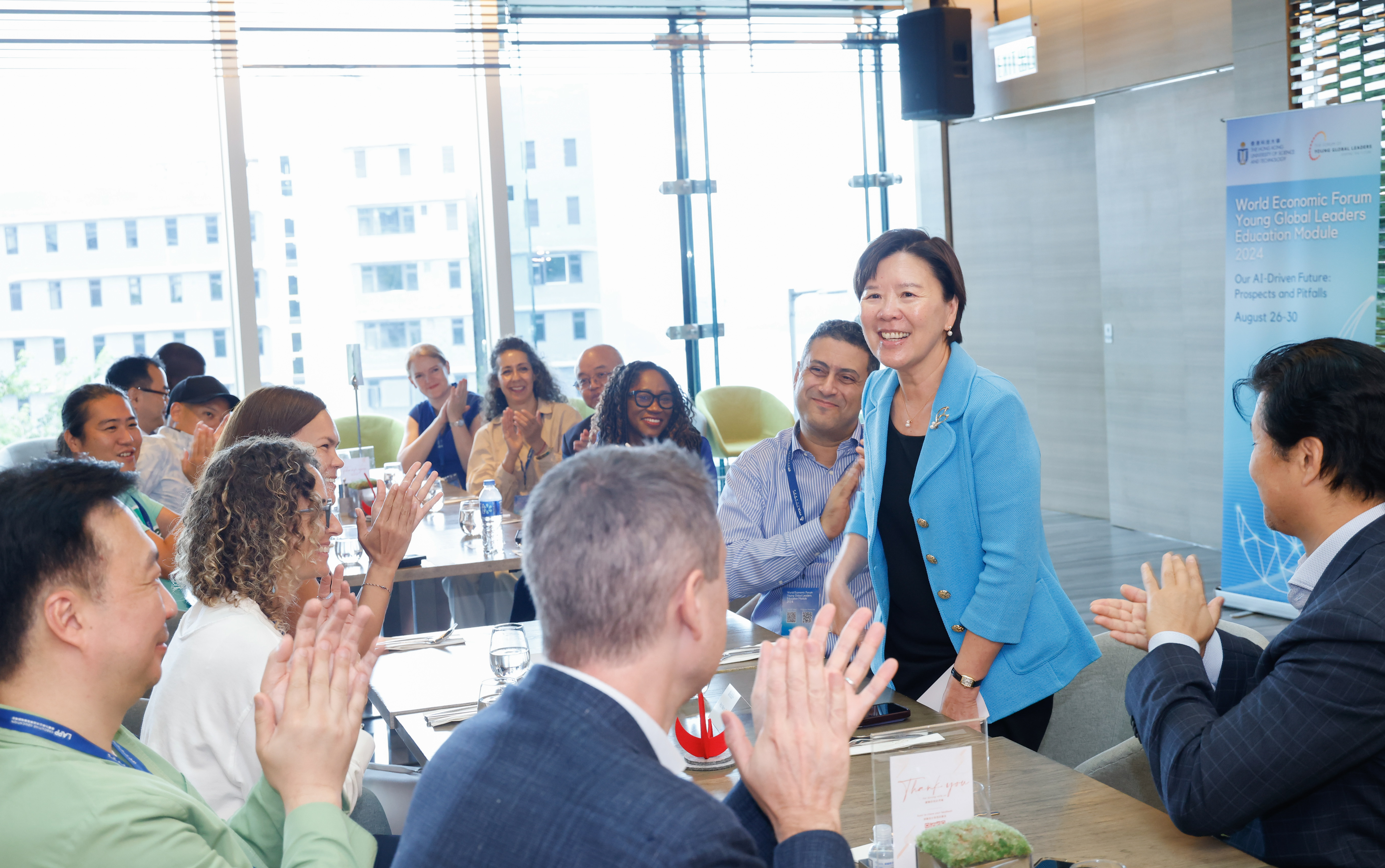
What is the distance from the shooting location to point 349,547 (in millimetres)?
4410

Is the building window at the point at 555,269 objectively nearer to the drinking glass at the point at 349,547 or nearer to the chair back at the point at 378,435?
the chair back at the point at 378,435

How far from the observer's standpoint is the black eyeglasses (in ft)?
13.5

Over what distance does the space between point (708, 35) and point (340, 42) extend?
8.08ft

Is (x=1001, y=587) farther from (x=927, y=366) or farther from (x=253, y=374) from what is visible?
(x=253, y=374)

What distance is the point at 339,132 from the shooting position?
7.72 m

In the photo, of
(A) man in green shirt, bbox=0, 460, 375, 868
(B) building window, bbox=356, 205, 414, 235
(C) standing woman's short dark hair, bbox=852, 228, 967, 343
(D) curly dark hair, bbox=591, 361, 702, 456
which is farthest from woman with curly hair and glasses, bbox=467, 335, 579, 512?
(A) man in green shirt, bbox=0, 460, 375, 868

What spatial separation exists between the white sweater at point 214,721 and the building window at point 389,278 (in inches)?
244

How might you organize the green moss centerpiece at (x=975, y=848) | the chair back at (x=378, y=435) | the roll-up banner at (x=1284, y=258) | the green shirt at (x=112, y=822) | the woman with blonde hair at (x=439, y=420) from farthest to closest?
1. the chair back at (x=378, y=435)
2. the woman with blonde hair at (x=439, y=420)
3. the roll-up banner at (x=1284, y=258)
4. the green moss centerpiece at (x=975, y=848)
5. the green shirt at (x=112, y=822)

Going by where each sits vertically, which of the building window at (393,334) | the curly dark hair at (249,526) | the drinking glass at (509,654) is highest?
the building window at (393,334)

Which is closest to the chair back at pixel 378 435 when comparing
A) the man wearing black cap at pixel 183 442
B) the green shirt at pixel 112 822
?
the man wearing black cap at pixel 183 442

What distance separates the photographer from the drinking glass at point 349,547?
4172mm

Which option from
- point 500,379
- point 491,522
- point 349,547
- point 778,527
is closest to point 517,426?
point 500,379

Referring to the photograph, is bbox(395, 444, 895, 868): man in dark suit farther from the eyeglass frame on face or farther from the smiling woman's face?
the eyeglass frame on face

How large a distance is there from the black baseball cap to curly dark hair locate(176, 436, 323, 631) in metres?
2.96
